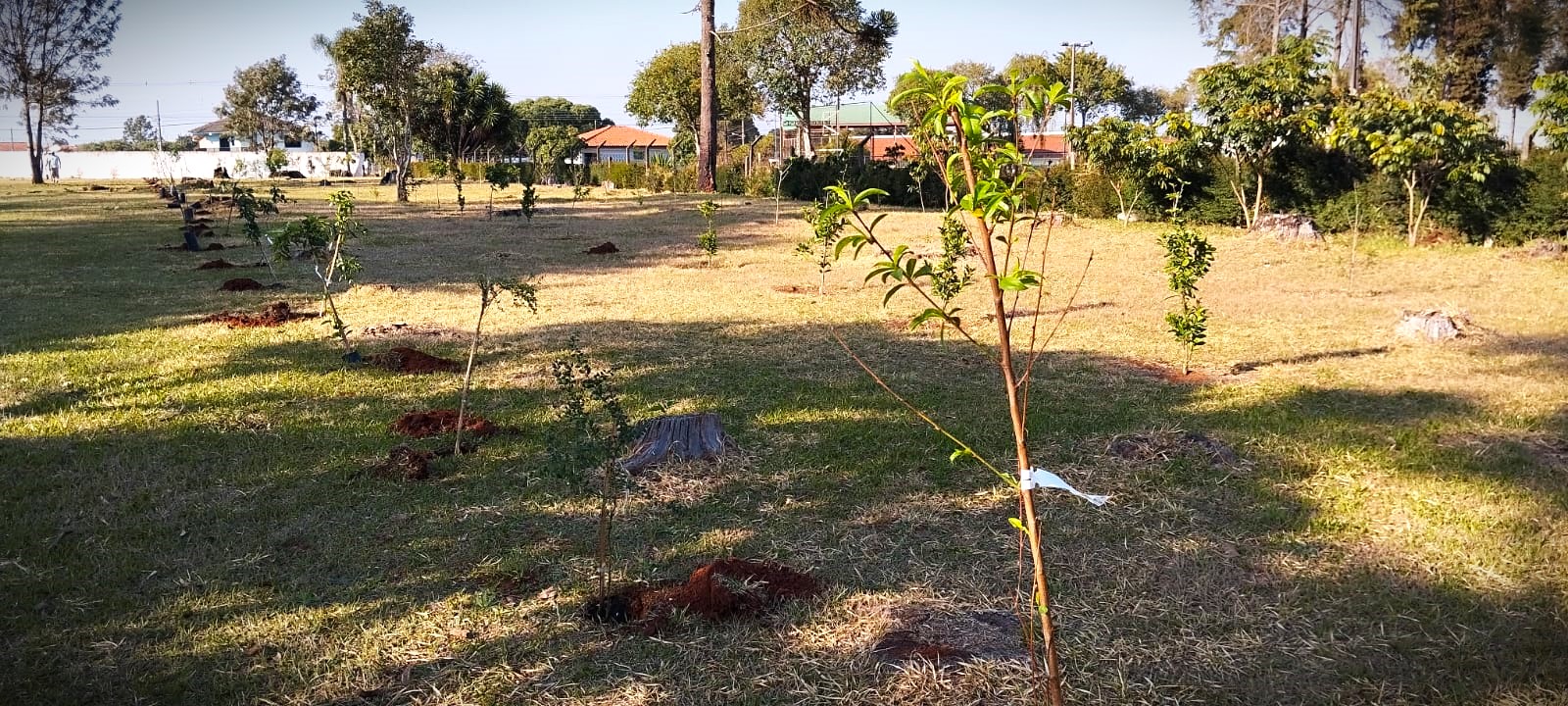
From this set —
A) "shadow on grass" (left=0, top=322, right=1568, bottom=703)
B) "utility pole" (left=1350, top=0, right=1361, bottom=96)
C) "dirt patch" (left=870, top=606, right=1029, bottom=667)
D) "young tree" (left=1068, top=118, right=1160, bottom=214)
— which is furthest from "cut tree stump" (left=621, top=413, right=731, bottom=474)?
"utility pole" (left=1350, top=0, right=1361, bottom=96)

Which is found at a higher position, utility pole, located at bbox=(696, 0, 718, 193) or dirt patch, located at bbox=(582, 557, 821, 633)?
utility pole, located at bbox=(696, 0, 718, 193)

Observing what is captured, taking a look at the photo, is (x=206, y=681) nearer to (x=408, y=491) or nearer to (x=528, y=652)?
(x=528, y=652)

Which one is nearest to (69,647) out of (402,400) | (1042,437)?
(402,400)

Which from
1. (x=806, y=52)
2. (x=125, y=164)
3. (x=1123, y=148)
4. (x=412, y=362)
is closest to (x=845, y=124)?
(x=806, y=52)

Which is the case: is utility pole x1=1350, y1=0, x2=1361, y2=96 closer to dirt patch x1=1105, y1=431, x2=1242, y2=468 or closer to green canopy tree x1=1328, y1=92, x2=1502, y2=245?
green canopy tree x1=1328, y1=92, x2=1502, y2=245

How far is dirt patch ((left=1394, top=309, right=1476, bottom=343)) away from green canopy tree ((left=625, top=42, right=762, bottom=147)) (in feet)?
114

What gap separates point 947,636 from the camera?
309 cm

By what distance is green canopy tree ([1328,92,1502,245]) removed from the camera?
13.0 m

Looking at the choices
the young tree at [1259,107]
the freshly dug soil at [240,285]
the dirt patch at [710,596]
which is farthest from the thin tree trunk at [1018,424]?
the young tree at [1259,107]

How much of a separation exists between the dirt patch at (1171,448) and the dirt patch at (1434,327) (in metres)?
4.03

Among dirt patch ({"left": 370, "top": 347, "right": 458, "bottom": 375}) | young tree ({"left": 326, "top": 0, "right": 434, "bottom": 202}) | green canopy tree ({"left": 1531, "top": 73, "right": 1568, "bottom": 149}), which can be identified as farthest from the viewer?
young tree ({"left": 326, "top": 0, "right": 434, "bottom": 202})

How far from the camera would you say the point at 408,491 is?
14.6 feet

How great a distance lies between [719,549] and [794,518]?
45cm

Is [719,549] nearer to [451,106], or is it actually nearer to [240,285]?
[240,285]
